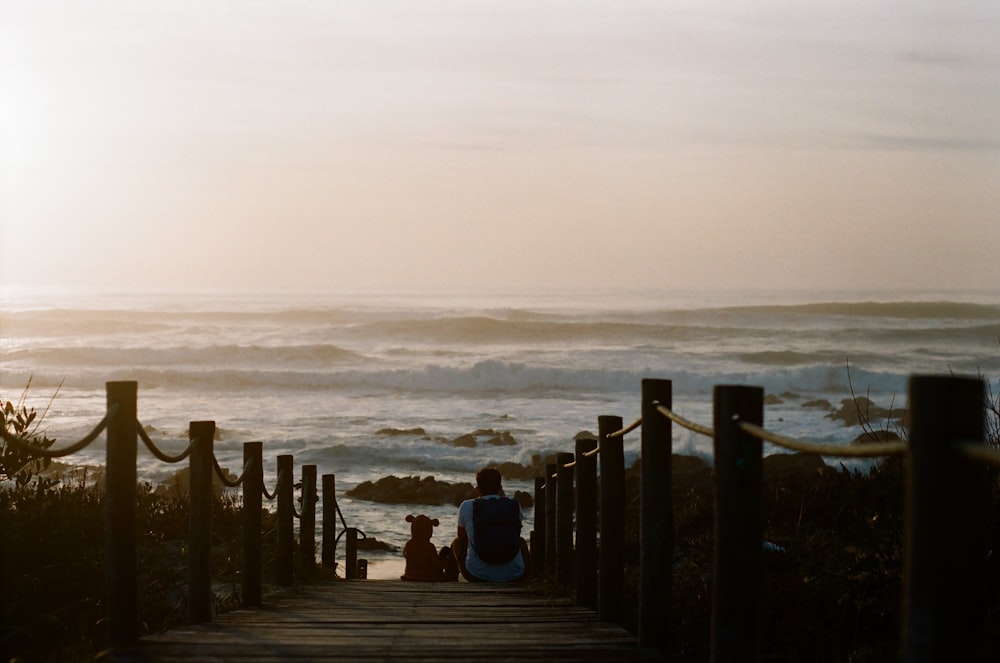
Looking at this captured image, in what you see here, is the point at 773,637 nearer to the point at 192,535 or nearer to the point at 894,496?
the point at 894,496

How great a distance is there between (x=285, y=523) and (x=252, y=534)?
138cm

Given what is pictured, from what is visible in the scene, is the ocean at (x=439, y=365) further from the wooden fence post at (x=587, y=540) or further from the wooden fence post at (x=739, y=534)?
the wooden fence post at (x=739, y=534)

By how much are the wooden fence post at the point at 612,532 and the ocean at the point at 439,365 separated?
8834 mm

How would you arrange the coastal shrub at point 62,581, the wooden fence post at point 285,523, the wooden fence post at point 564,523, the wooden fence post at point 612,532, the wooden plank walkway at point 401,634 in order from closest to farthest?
1. the wooden plank walkway at point 401,634
2. the coastal shrub at point 62,581
3. the wooden fence post at point 612,532
4. the wooden fence post at point 285,523
5. the wooden fence post at point 564,523

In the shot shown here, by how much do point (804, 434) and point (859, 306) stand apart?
39.3 meters

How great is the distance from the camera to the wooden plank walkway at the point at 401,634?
5238mm

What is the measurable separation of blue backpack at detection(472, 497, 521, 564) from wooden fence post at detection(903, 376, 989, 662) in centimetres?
796

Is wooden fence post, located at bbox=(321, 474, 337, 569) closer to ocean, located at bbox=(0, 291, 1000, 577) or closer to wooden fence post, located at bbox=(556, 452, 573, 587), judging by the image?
ocean, located at bbox=(0, 291, 1000, 577)

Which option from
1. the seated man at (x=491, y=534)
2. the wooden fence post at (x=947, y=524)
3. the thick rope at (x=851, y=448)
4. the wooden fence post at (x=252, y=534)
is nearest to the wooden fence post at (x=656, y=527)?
the thick rope at (x=851, y=448)

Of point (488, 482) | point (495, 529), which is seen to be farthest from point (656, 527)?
point (488, 482)

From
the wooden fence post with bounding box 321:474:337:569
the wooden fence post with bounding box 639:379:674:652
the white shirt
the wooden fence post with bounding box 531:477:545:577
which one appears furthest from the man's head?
the wooden fence post with bounding box 639:379:674:652

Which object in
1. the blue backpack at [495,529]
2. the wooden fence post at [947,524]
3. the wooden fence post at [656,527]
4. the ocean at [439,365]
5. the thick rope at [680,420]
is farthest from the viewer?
the ocean at [439,365]

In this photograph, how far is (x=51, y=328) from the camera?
59750mm

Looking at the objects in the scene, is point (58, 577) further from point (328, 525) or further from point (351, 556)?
point (351, 556)
